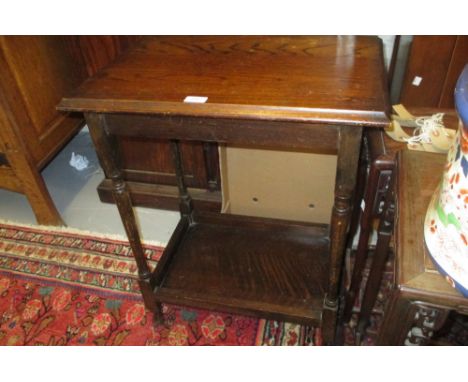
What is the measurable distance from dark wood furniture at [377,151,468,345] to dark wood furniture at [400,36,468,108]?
96 centimetres

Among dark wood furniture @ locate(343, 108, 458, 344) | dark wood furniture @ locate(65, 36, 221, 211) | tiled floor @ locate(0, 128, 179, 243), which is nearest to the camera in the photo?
dark wood furniture @ locate(343, 108, 458, 344)

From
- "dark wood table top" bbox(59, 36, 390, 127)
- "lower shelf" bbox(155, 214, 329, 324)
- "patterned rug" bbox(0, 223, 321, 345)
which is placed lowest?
"patterned rug" bbox(0, 223, 321, 345)

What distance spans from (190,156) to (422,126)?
920 mm

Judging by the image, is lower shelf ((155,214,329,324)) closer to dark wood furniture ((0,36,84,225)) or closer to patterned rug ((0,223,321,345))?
patterned rug ((0,223,321,345))

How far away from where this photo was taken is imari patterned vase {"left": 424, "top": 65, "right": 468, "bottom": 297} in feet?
1.55

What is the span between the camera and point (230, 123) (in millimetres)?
806

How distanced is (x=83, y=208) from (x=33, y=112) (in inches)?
20.2

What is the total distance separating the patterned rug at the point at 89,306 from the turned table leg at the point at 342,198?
296 mm

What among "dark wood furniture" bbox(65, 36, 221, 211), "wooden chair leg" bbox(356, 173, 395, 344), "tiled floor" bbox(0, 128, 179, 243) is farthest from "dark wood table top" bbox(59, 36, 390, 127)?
"tiled floor" bbox(0, 128, 179, 243)

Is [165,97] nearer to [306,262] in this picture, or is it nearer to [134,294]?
[306,262]

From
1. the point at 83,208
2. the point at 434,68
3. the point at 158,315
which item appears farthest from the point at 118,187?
the point at 434,68

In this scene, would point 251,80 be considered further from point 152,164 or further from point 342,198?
point 152,164

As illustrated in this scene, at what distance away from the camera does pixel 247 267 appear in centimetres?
133

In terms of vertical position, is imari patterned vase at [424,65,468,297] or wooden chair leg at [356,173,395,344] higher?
imari patterned vase at [424,65,468,297]
